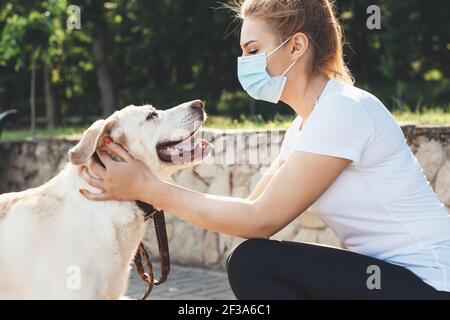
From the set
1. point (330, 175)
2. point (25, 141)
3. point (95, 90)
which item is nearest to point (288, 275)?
→ point (330, 175)

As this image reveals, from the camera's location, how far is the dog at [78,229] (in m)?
2.78

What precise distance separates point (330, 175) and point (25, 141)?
618 centimetres

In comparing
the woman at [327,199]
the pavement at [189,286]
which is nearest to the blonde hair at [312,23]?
the woman at [327,199]

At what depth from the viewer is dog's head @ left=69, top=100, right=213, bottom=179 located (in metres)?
2.99

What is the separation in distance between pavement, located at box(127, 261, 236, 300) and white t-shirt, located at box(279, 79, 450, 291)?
2.62m

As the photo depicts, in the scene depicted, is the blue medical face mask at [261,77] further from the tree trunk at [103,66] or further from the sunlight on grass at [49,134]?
the tree trunk at [103,66]

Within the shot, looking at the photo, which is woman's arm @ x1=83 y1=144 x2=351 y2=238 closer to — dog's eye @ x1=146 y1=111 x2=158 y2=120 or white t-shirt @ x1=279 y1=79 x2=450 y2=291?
white t-shirt @ x1=279 y1=79 x2=450 y2=291

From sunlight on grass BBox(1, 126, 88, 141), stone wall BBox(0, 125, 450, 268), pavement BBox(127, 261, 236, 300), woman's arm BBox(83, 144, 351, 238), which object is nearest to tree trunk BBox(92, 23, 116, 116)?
sunlight on grass BBox(1, 126, 88, 141)

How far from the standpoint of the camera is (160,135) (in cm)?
305

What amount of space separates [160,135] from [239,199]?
0.59 m

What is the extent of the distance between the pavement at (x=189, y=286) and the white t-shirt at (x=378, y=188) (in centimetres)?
262

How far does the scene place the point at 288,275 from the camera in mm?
2572

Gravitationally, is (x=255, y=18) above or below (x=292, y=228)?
above
